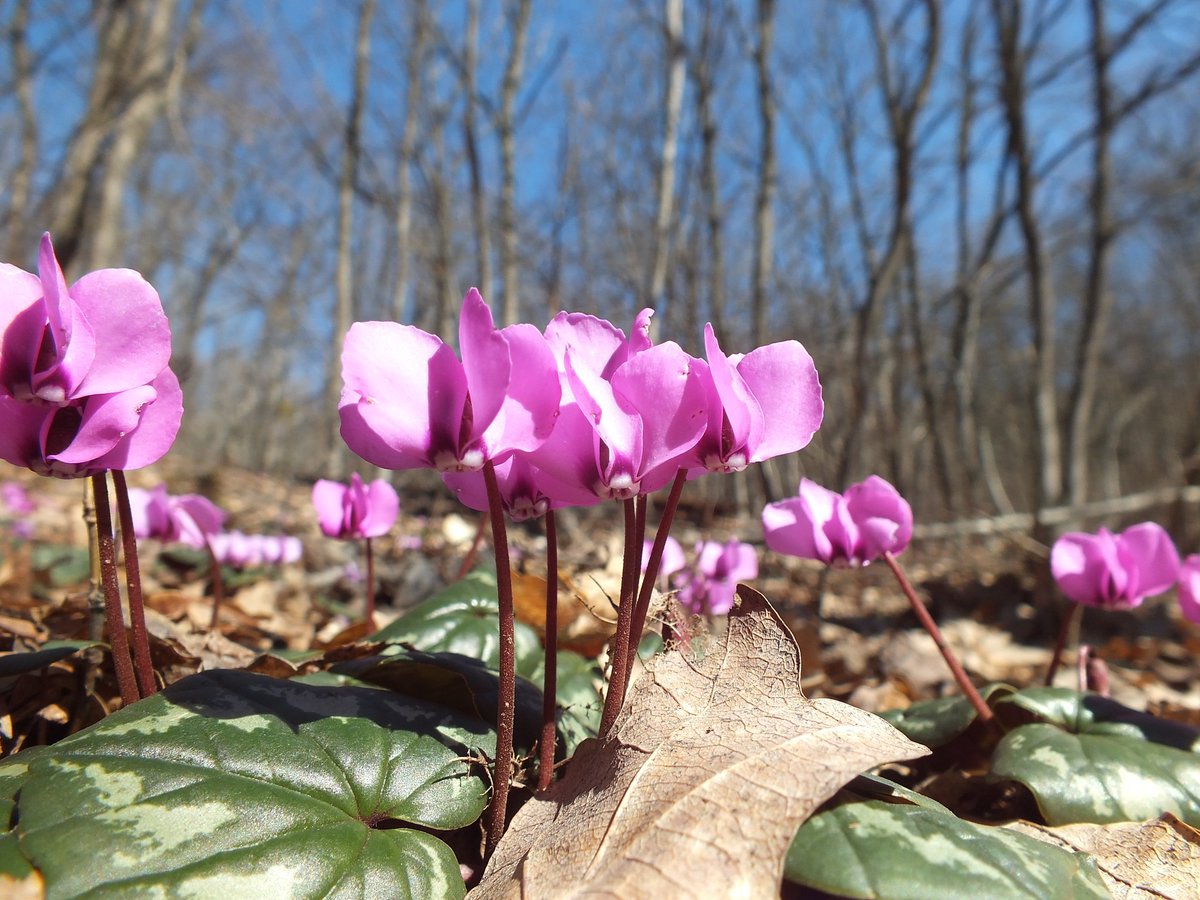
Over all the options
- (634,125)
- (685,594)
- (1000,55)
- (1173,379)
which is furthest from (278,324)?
(1173,379)

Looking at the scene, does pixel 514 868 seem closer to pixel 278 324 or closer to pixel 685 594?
pixel 685 594

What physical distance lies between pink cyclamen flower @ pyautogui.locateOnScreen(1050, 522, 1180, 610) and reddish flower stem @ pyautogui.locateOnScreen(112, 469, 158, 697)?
5.29 ft

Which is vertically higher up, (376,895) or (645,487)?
(645,487)

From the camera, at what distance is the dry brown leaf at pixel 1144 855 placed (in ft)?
3.35

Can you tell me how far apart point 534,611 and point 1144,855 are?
4.44 feet

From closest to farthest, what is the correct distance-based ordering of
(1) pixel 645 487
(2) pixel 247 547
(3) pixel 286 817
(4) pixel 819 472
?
1. (3) pixel 286 817
2. (1) pixel 645 487
3. (2) pixel 247 547
4. (4) pixel 819 472

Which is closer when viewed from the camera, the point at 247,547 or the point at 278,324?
the point at 247,547

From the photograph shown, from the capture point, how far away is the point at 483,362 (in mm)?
875

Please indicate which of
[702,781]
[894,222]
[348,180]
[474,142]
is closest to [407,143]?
[348,180]

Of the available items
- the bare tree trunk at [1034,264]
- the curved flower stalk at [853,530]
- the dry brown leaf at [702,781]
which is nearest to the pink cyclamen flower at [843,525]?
the curved flower stalk at [853,530]

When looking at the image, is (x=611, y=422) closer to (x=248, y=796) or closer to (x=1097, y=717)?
(x=248, y=796)

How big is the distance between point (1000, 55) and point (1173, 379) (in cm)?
2843

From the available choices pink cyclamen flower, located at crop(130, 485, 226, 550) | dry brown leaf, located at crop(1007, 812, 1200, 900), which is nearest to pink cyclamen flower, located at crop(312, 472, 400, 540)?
pink cyclamen flower, located at crop(130, 485, 226, 550)

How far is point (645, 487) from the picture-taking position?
3.25ft
